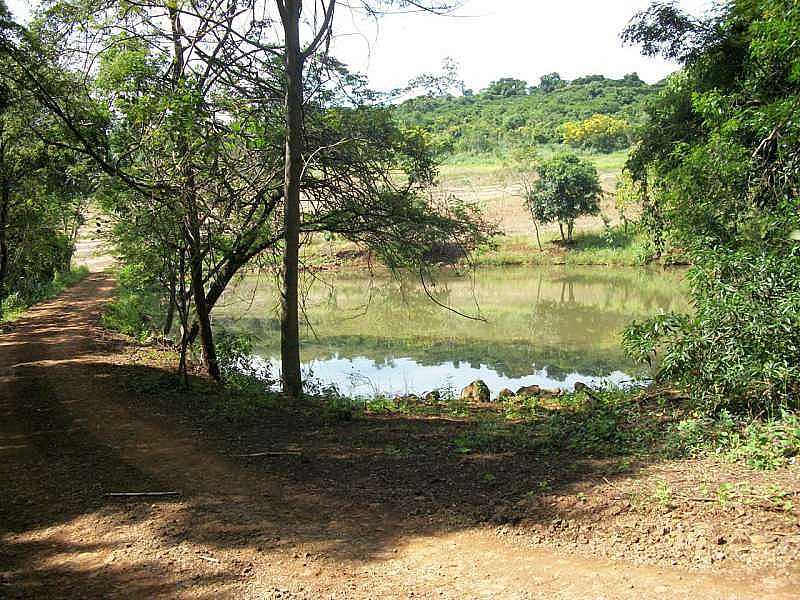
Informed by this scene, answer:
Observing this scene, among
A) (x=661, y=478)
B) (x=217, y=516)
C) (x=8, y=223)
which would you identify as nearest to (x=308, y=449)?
(x=217, y=516)

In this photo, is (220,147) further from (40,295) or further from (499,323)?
(40,295)

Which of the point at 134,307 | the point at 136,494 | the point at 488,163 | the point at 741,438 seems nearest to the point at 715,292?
the point at 741,438

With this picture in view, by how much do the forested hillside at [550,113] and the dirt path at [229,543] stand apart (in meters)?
32.6

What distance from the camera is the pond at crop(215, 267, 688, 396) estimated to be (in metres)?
14.3

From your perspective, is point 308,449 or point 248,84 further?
point 248,84

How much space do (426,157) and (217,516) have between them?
283 inches

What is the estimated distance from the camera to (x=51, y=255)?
68.8 ft

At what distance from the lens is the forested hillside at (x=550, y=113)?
5197 centimetres

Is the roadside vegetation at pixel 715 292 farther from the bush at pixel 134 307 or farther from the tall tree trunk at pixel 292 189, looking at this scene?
the tall tree trunk at pixel 292 189

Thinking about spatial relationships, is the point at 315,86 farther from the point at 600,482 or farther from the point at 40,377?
the point at 600,482

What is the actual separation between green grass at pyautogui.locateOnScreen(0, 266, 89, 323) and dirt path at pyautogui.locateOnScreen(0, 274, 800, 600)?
13.3 meters

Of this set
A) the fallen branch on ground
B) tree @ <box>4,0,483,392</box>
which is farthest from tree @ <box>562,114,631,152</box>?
the fallen branch on ground

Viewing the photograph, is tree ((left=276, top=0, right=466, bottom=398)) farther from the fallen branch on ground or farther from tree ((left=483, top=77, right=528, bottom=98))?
tree ((left=483, top=77, right=528, bottom=98))

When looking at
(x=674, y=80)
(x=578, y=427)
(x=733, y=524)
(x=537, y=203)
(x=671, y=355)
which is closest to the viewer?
(x=733, y=524)
